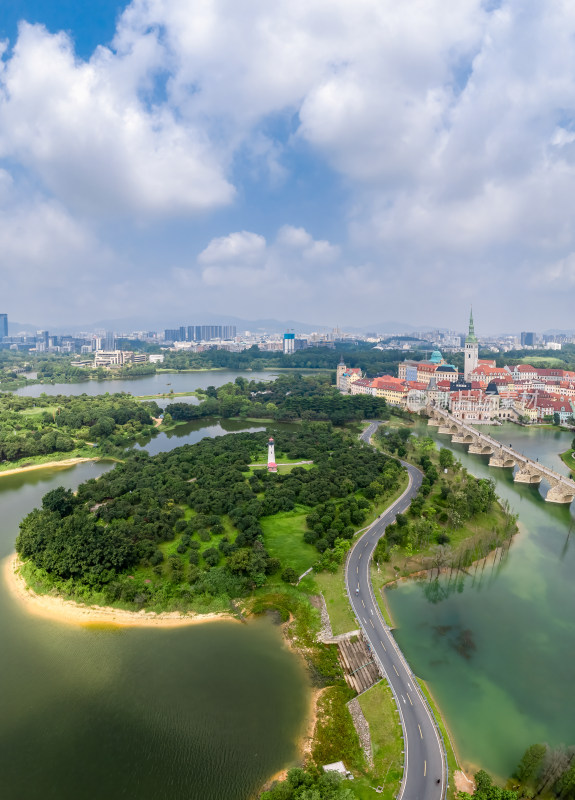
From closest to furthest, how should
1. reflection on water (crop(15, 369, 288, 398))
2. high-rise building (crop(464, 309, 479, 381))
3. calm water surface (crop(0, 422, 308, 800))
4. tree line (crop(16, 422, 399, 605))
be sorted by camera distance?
calm water surface (crop(0, 422, 308, 800)) < tree line (crop(16, 422, 399, 605)) < high-rise building (crop(464, 309, 479, 381)) < reflection on water (crop(15, 369, 288, 398))

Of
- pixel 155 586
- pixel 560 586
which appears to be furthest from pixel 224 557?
Result: pixel 560 586

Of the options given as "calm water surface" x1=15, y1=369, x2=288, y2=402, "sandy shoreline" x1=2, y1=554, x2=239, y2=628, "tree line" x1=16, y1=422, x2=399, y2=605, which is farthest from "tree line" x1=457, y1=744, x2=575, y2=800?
"calm water surface" x1=15, y1=369, x2=288, y2=402

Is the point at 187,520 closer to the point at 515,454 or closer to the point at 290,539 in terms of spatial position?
the point at 290,539

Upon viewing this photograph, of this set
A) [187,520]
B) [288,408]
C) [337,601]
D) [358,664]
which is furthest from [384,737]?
[288,408]

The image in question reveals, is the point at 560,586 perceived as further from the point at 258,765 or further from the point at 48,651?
the point at 48,651

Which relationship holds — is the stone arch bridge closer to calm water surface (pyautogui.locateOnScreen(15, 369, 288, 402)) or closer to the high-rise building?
the high-rise building

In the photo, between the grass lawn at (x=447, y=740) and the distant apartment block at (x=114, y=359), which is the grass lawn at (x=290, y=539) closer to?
the grass lawn at (x=447, y=740)
